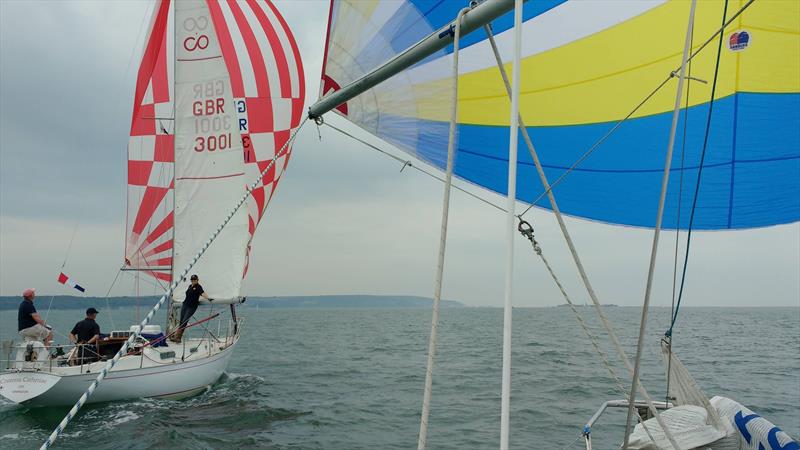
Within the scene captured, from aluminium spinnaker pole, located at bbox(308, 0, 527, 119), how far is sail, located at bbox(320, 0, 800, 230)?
15 centimetres

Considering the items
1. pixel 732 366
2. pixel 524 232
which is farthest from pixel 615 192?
pixel 732 366

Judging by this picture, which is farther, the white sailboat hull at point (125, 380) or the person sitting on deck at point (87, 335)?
the person sitting on deck at point (87, 335)

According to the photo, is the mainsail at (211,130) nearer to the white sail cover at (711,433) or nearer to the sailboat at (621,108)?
the sailboat at (621,108)

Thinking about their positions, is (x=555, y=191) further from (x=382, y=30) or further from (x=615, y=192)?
(x=382, y=30)

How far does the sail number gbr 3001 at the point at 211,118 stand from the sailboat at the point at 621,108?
9.24m

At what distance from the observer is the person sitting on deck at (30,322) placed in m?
8.50

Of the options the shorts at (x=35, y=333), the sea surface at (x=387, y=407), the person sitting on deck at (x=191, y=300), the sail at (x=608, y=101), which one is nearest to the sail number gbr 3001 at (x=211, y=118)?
the person sitting on deck at (x=191, y=300)

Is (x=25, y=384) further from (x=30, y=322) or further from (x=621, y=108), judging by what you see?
(x=621, y=108)

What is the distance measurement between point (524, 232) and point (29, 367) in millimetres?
8602

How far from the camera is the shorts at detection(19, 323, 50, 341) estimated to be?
8.63 meters

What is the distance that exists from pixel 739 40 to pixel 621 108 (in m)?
0.69

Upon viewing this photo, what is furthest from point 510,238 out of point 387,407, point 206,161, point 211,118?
point 211,118

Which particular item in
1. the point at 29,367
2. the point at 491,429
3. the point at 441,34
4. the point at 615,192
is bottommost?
the point at 491,429

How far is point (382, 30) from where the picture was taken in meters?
2.94
